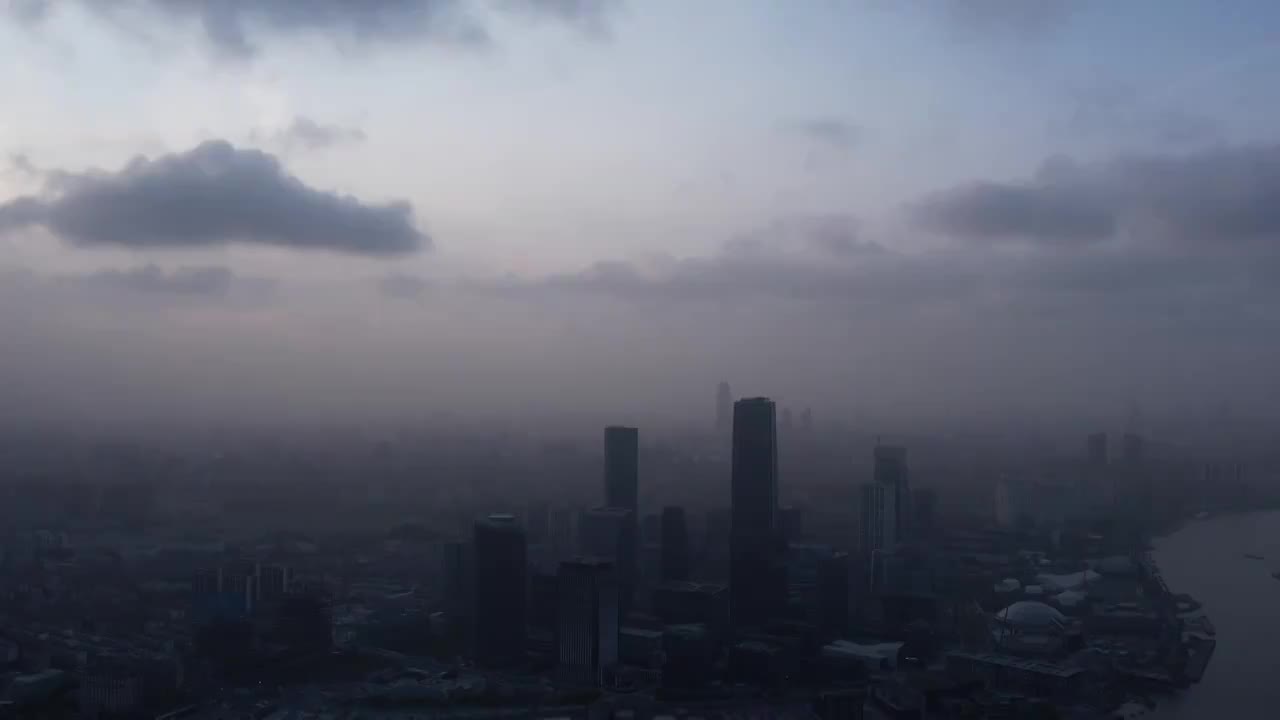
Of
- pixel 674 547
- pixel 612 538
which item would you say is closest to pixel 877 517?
pixel 674 547

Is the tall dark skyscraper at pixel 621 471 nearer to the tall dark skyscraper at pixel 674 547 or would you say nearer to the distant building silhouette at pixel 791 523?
the tall dark skyscraper at pixel 674 547

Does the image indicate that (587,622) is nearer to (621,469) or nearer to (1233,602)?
(621,469)

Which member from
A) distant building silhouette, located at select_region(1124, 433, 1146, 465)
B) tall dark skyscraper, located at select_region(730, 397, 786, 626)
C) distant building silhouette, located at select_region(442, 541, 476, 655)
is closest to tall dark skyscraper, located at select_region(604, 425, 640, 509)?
tall dark skyscraper, located at select_region(730, 397, 786, 626)

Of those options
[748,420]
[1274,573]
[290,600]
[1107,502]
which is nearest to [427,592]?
[290,600]

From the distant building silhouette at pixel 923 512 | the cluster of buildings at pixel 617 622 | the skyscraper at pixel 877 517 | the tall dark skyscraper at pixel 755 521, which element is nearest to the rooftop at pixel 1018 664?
the cluster of buildings at pixel 617 622

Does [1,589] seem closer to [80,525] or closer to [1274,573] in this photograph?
[80,525]
